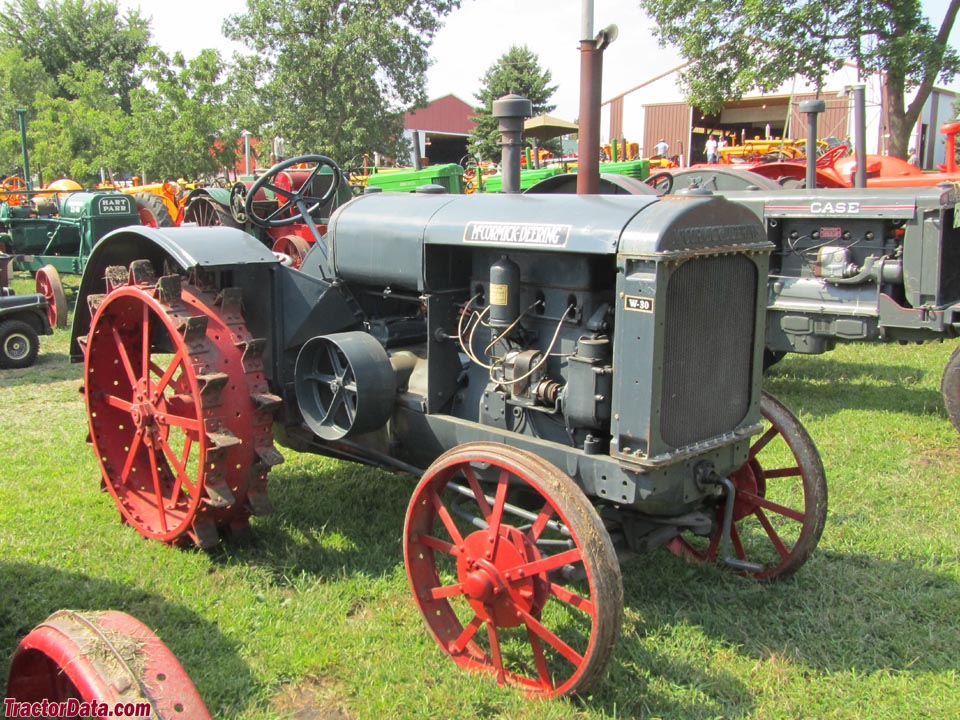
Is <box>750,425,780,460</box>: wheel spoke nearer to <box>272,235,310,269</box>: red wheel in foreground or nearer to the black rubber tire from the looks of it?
the black rubber tire


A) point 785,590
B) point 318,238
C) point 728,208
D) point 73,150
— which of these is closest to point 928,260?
point 785,590

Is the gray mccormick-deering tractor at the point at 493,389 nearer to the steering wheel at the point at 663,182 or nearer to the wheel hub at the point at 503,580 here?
the wheel hub at the point at 503,580

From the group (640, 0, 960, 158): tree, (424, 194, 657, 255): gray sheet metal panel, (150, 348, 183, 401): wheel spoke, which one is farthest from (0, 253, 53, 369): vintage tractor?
(640, 0, 960, 158): tree

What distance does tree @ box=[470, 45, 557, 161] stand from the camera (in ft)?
111

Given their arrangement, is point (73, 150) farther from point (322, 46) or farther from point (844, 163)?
point (844, 163)

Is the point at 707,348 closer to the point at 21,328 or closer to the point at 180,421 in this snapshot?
the point at 180,421

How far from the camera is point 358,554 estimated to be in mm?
3500

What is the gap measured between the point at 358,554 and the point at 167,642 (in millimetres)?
849

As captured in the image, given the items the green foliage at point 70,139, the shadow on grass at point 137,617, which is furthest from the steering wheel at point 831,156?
the green foliage at point 70,139

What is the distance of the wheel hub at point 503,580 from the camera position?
2537 mm

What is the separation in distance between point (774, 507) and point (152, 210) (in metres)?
10.5

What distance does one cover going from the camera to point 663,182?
740cm

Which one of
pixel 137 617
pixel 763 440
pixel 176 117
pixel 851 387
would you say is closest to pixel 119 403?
pixel 137 617

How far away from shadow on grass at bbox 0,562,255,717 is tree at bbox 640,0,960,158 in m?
13.3
